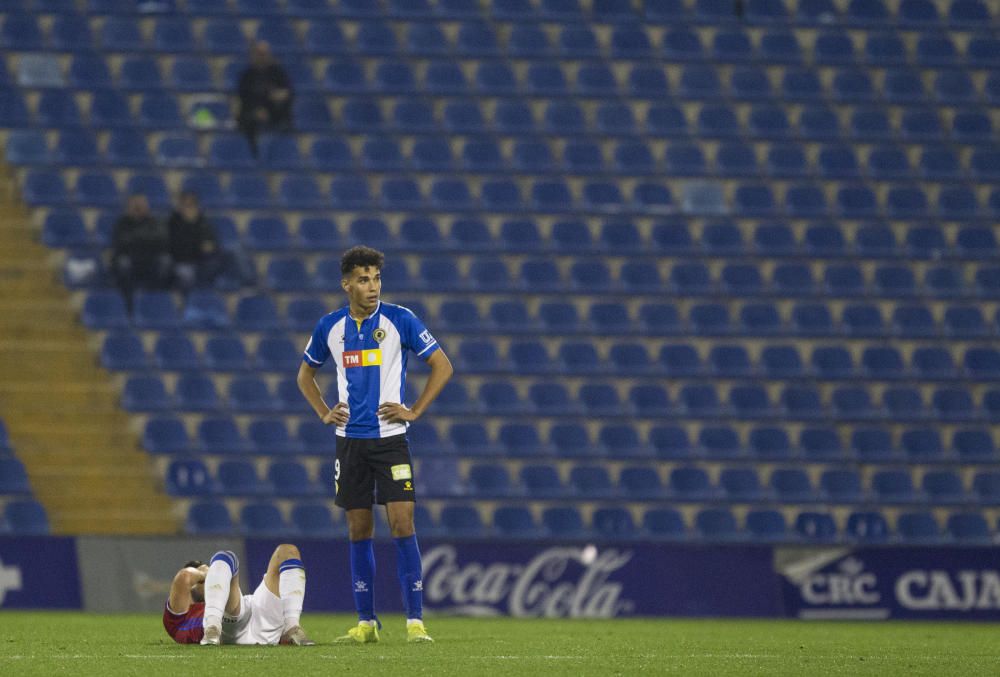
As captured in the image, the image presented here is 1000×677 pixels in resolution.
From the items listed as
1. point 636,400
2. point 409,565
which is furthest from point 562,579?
point 409,565

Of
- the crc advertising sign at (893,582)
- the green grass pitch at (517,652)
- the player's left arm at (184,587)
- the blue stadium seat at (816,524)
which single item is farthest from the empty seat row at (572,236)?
the player's left arm at (184,587)

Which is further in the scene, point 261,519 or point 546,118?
point 546,118

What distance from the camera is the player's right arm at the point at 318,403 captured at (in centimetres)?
882

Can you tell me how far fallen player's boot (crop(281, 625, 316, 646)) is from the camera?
8820 mm

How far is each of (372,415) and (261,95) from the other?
1093 centimetres

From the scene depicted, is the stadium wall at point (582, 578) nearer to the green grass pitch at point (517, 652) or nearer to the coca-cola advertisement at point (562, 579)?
the coca-cola advertisement at point (562, 579)

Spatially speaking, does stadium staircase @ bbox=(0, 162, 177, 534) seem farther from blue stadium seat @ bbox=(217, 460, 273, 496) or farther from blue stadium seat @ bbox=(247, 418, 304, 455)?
blue stadium seat @ bbox=(247, 418, 304, 455)

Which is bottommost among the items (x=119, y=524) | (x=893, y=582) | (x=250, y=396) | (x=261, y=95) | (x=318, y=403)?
(x=893, y=582)

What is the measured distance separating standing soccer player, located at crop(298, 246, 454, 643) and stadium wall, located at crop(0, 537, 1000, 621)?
17.9 ft

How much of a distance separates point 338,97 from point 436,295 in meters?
3.04

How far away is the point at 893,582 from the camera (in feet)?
48.2

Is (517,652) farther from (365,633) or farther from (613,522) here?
(613,522)

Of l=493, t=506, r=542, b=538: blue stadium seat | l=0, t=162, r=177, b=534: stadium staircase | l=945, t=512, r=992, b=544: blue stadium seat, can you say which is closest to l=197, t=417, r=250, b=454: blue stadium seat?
l=0, t=162, r=177, b=534: stadium staircase

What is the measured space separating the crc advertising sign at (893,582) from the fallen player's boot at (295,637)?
6.77 m
